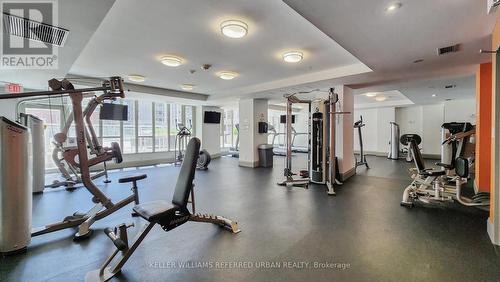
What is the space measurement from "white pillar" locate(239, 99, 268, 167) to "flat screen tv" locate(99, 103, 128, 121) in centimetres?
399

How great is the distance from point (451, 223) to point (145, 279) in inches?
151

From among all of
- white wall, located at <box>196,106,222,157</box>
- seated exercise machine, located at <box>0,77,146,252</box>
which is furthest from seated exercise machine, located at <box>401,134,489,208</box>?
white wall, located at <box>196,106,222,157</box>

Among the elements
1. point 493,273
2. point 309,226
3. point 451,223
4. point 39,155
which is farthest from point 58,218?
point 451,223

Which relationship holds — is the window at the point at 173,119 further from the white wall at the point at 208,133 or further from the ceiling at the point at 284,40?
the ceiling at the point at 284,40

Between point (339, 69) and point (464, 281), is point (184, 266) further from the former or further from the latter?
point (339, 69)

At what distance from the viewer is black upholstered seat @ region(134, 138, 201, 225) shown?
1967 mm

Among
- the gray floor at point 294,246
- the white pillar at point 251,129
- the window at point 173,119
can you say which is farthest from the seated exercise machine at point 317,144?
the window at point 173,119

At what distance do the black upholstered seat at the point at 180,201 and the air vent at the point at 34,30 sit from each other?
2.20 m

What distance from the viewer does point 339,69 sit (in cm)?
472

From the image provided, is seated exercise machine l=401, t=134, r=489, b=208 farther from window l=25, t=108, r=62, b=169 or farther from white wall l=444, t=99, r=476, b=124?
window l=25, t=108, r=62, b=169

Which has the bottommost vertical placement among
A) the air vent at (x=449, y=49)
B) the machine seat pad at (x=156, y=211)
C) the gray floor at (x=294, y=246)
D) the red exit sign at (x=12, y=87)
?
the gray floor at (x=294, y=246)

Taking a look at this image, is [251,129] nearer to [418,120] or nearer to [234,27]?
[234,27]

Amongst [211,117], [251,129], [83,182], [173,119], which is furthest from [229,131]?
[83,182]

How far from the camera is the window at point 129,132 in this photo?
27.7 ft
